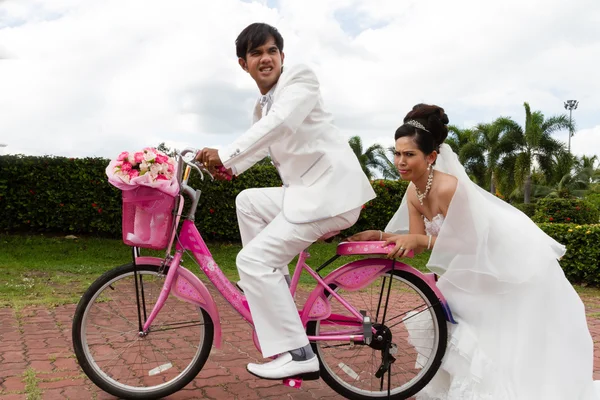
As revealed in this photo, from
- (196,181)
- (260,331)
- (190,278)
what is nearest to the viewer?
(260,331)

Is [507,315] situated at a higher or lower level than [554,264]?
lower

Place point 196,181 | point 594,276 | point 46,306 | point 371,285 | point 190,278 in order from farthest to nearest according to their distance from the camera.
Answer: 1. point 196,181
2. point 594,276
3. point 46,306
4. point 371,285
5. point 190,278

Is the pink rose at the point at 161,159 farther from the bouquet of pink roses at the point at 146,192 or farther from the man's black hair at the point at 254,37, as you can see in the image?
the man's black hair at the point at 254,37

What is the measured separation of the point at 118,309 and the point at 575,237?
28.3 ft

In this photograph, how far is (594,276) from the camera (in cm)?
947

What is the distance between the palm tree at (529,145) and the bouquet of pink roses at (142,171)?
3164cm

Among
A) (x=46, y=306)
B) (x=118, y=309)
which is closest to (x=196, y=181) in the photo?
(x=46, y=306)

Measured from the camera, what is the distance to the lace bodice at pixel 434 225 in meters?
3.29

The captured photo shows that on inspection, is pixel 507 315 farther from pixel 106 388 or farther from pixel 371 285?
pixel 106 388

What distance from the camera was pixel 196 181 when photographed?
10.4 metres

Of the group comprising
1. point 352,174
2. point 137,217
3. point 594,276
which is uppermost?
point 352,174

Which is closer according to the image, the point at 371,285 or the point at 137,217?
the point at 137,217

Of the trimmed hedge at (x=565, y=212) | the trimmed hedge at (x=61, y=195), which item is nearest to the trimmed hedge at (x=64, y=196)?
the trimmed hedge at (x=61, y=195)

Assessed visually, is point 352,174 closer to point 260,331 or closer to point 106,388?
point 260,331
